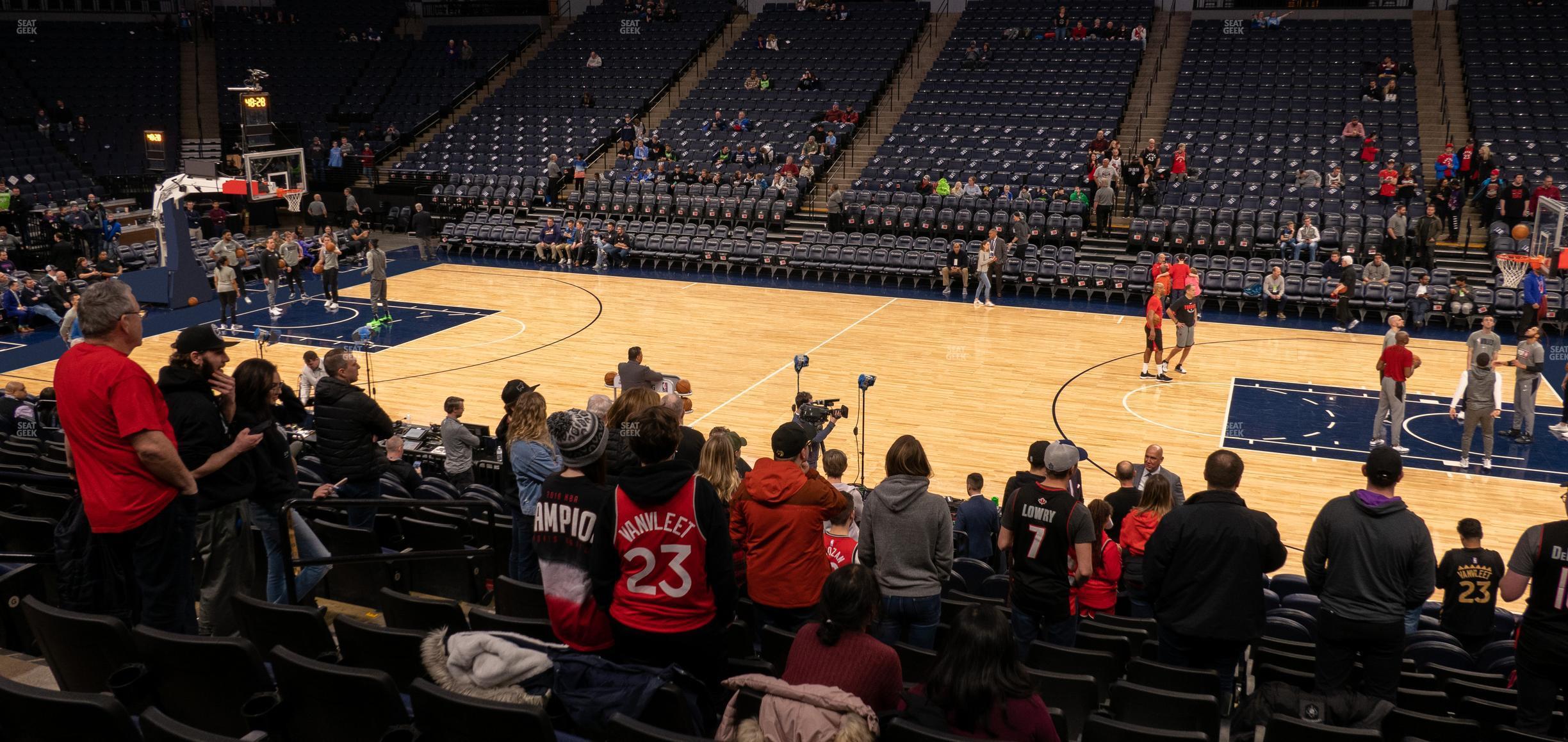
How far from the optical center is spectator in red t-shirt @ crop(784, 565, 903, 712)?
13.5 feet

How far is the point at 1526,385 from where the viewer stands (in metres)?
14.8

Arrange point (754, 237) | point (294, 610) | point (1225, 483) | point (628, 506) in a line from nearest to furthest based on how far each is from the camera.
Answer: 1. point (628, 506)
2. point (294, 610)
3. point (1225, 483)
4. point (754, 237)

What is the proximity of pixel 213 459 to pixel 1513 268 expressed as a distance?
24260 millimetres

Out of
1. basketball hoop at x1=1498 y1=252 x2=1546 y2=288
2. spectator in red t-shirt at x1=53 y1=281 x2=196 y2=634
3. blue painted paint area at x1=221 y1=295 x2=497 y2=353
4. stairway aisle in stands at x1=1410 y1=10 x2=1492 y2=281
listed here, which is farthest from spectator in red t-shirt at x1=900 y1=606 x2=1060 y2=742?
stairway aisle in stands at x1=1410 y1=10 x2=1492 y2=281

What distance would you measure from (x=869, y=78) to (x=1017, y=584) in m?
29.3

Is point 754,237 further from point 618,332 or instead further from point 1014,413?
point 1014,413

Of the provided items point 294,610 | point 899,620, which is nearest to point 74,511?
point 294,610

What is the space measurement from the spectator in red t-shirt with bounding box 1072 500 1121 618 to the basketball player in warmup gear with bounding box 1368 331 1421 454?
8.52 meters

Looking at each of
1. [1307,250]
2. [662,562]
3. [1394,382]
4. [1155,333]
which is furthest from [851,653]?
[1307,250]

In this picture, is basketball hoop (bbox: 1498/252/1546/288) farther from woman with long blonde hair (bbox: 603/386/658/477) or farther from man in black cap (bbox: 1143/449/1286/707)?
woman with long blonde hair (bbox: 603/386/658/477)

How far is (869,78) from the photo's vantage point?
112 feet

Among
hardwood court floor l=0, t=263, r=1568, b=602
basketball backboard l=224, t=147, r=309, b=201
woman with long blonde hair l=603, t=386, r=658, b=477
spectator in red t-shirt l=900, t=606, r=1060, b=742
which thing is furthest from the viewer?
basketball backboard l=224, t=147, r=309, b=201

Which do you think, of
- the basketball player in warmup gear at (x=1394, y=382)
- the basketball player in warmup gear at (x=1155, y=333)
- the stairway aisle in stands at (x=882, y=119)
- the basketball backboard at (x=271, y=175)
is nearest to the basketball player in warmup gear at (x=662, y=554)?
the basketball player in warmup gear at (x=1394, y=382)

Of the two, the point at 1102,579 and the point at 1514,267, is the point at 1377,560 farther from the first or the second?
the point at 1514,267
